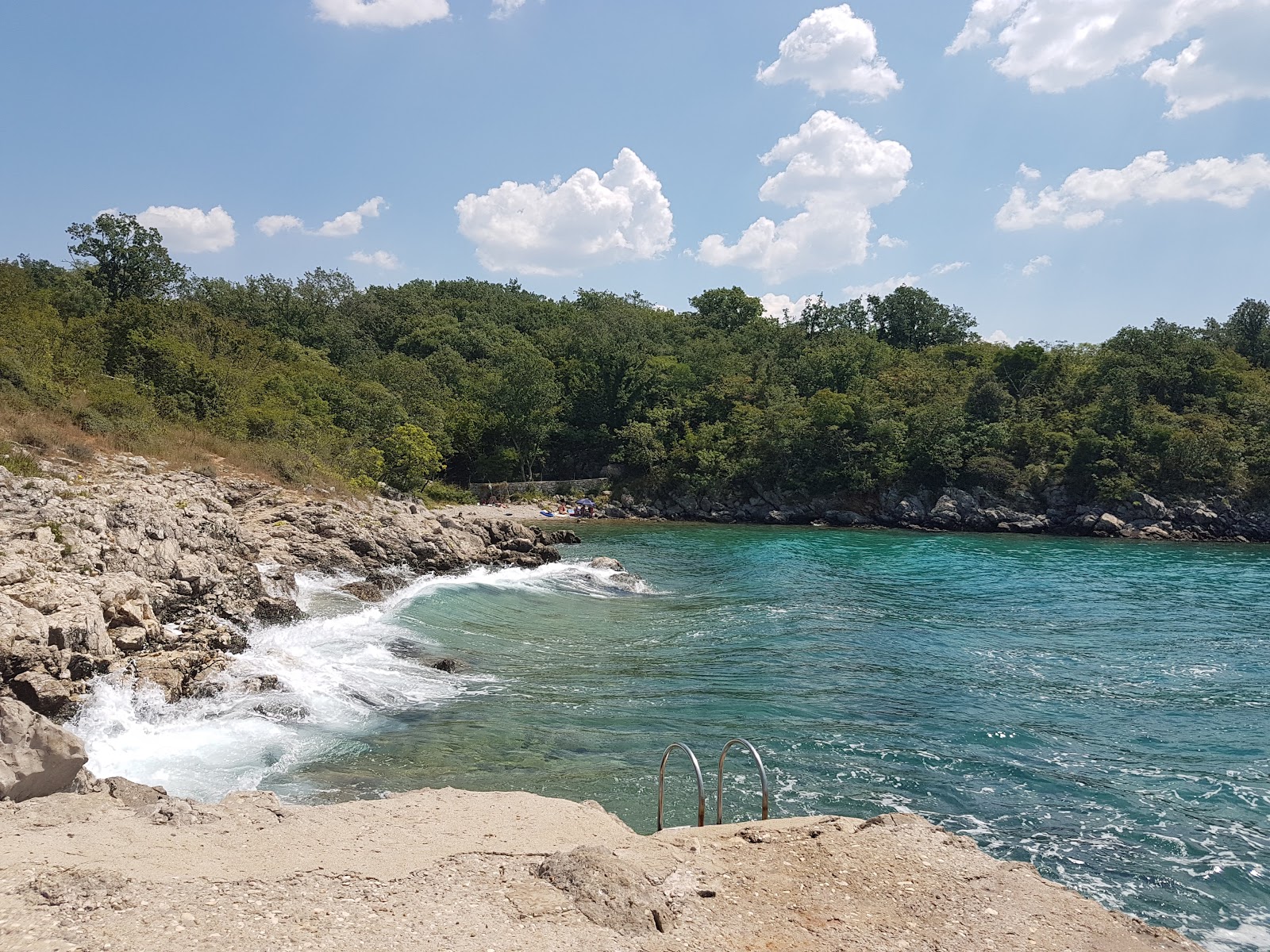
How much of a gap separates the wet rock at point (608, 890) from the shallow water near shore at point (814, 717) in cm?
274

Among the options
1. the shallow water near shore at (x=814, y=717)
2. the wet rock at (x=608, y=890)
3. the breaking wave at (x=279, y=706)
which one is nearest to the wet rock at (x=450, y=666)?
the breaking wave at (x=279, y=706)

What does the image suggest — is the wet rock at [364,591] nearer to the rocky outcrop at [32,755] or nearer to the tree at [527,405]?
the rocky outcrop at [32,755]

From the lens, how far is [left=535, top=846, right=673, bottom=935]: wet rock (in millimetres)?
5918

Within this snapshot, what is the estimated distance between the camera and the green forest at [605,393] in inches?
1305

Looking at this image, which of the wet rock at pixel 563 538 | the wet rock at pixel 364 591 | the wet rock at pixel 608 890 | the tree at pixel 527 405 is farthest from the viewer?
the tree at pixel 527 405

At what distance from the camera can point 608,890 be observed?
6.21m

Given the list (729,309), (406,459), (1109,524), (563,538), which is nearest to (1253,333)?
(1109,524)

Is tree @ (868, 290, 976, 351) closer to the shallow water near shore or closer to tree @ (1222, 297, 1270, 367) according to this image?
tree @ (1222, 297, 1270, 367)

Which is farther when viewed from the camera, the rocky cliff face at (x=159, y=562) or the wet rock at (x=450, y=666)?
the wet rock at (x=450, y=666)

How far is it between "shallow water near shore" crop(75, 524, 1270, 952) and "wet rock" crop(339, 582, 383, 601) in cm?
46

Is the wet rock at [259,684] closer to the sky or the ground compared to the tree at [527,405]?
closer to the ground

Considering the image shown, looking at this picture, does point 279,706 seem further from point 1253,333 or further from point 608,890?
point 1253,333

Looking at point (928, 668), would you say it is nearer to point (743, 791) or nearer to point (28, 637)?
point (743, 791)

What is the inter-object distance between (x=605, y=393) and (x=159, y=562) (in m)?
45.1
